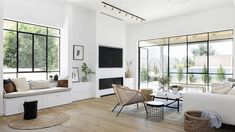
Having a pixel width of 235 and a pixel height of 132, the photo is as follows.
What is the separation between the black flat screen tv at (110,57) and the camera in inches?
251

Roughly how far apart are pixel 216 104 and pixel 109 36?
4810 mm

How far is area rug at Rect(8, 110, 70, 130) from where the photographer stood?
3.18m

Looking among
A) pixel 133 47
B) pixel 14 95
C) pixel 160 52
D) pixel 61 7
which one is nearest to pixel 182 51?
pixel 160 52

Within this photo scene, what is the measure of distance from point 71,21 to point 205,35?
5.09 meters

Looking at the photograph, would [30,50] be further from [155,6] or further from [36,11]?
[155,6]

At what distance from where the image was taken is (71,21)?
18.1ft

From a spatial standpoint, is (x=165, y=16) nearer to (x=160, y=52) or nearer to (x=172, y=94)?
(x=160, y=52)

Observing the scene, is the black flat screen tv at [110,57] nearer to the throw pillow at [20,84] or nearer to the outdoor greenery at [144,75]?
the outdoor greenery at [144,75]

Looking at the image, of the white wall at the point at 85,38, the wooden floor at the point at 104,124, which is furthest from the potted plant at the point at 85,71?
the wooden floor at the point at 104,124

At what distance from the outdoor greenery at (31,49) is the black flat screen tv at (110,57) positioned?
5.51ft

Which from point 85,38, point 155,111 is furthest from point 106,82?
point 155,111

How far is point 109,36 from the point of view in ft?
22.1

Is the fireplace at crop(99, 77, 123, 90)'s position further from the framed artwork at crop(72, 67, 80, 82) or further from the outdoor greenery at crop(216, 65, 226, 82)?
the outdoor greenery at crop(216, 65, 226, 82)

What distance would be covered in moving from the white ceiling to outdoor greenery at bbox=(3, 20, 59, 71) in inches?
64.6
